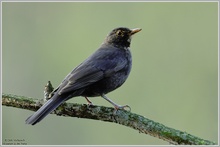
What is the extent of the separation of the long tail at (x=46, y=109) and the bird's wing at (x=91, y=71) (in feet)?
0.44

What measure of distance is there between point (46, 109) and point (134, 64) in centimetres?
1511

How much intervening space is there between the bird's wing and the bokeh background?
23.1 feet

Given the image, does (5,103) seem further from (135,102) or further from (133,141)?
(135,102)

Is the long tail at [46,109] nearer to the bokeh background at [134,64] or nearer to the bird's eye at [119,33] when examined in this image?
the bird's eye at [119,33]

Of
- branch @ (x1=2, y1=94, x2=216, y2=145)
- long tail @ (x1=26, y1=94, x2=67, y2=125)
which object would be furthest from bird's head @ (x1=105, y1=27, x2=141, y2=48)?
long tail @ (x1=26, y1=94, x2=67, y2=125)

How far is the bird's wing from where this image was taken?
8172 mm

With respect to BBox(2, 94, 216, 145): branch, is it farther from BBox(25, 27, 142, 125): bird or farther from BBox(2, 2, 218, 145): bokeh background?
BBox(2, 2, 218, 145): bokeh background

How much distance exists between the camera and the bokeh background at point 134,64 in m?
19.1

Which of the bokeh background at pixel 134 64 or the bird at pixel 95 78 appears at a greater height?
the bokeh background at pixel 134 64

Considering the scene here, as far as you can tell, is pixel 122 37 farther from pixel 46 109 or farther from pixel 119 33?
pixel 46 109

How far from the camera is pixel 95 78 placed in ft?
27.8

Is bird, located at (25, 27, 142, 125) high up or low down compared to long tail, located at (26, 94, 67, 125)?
up

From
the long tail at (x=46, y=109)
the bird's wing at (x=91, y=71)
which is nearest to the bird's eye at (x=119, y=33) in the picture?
the bird's wing at (x=91, y=71)

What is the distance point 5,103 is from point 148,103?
507 inches
